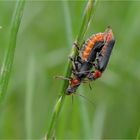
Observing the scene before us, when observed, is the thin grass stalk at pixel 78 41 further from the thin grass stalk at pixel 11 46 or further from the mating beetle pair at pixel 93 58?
the mating beetle pair at pixel 93 58

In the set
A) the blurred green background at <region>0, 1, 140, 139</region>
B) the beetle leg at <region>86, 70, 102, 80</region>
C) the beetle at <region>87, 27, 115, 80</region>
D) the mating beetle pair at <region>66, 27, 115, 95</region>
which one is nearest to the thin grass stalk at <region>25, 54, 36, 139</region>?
the blurred green background at <region>0, 1, 140, 139</region>

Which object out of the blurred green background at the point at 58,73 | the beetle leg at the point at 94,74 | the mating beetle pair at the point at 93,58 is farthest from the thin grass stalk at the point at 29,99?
the beetle leg at the point at 94,74

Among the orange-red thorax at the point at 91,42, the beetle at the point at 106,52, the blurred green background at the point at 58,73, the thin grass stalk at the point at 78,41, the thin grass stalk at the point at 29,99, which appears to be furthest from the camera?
the blurred green background at the point at 58,73

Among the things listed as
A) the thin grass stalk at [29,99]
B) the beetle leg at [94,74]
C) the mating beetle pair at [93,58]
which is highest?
the mating beetle pair at [93,58]

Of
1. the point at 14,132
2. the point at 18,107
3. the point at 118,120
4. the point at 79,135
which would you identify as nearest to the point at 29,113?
the point at 79,135

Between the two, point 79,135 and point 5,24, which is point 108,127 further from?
point 5,24

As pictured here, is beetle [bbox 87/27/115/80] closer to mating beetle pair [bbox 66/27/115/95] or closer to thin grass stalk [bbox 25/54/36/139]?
mating beetle pair [bbox 66/27/115/95]

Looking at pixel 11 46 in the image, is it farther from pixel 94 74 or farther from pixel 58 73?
pixel 58 73
